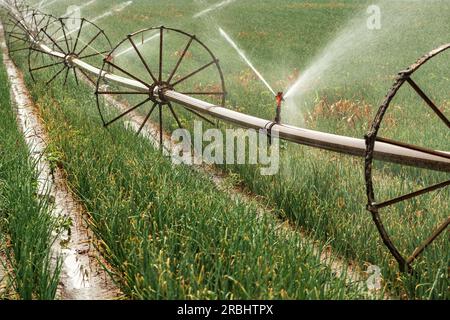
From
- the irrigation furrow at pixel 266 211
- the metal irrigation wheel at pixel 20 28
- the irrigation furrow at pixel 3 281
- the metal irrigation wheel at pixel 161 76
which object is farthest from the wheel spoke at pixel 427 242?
the metal irrigation wheel at pixel 20 28

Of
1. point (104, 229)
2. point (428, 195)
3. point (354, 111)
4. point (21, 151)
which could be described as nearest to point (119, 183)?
point (104, 229)

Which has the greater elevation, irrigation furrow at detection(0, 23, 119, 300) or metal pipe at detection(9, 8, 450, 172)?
metal pipe at detection(9, 8, 450, 172)

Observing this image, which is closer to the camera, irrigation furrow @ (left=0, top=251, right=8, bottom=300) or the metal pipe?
irrigation furrow @ (left=0, top=251, right=8, bottom=300)

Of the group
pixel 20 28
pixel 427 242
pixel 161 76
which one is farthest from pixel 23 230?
pixel 20 28

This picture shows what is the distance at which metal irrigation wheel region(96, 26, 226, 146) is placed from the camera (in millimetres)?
5730

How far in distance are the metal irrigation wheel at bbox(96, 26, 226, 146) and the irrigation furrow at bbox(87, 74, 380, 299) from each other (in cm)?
22

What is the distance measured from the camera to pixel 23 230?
3164 mm

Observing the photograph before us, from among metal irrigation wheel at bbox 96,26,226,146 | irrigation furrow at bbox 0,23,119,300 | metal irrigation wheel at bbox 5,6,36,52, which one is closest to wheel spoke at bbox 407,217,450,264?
irrigation furrow at bbox 0,23,119,300

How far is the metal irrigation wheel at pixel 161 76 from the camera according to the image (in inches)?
226

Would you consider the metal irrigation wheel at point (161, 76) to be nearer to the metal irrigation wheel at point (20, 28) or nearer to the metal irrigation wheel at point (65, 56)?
the metal irrigation wheel at point (65, 56)

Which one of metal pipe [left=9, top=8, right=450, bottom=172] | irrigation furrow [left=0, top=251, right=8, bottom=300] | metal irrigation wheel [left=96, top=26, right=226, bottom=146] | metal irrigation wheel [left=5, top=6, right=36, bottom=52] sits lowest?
irrigation furrow [left=0, top=251, right=8, bottom=300]

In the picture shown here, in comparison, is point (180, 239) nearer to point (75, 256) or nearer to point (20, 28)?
point (75, 256)

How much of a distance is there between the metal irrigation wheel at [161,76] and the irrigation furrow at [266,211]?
0.22 m

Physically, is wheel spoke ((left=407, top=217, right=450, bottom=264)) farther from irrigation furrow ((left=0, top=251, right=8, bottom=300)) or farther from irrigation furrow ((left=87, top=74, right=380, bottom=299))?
irrigation furrow ((left=0, top=251, right=8, bottom=300))
